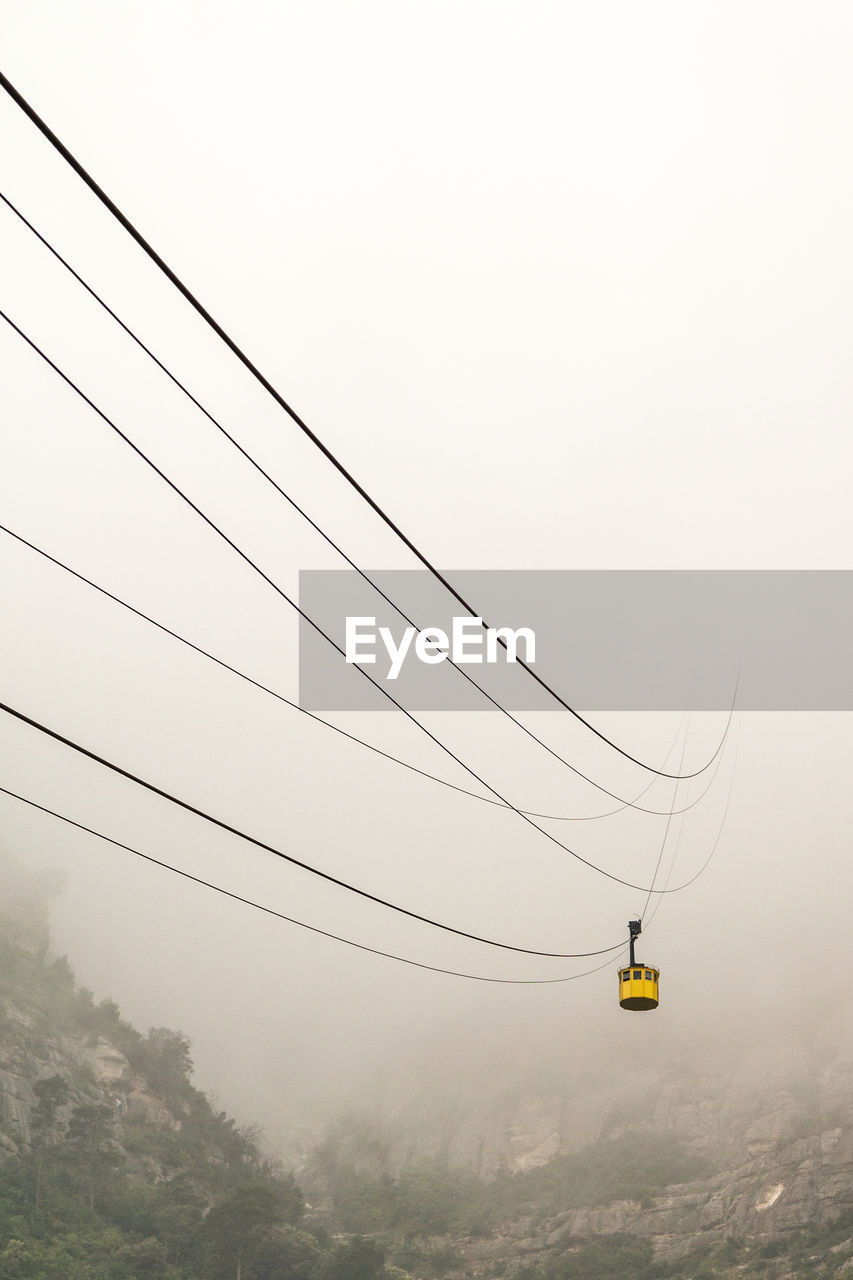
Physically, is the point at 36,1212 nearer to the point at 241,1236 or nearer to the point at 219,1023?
the point at 241,1236

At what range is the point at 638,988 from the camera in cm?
1608

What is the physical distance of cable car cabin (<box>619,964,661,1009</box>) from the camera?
16.0 m

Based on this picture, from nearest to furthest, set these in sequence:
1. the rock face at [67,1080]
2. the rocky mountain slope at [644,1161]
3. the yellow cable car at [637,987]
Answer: the yellow cable car at [637,987] → the rock face at [67,1080] → the rocky mountain slope at [644,1161]

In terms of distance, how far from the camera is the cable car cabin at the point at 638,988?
1605 centimetres

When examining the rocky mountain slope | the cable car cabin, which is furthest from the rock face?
the cable car cabin

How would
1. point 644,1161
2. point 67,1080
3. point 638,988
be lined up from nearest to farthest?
point 638,988
point 67,1080
point 644,1161

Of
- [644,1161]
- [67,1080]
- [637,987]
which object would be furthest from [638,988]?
[644,1161]

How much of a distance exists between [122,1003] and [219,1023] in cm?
1875

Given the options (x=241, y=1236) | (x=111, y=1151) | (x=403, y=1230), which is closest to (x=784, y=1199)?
(x=403, y=1230)

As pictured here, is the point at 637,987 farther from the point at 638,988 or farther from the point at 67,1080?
the point at 67,1080

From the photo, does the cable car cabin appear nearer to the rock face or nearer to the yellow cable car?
the yellow cable car

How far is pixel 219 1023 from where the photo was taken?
14738 centimetres

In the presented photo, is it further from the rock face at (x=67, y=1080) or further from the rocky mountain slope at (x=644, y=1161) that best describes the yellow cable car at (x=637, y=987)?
the rocky mountain slope at (x=644, y=1161)

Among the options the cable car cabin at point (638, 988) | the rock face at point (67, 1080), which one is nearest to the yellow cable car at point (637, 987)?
the cable car cabin at point (638, 988)
